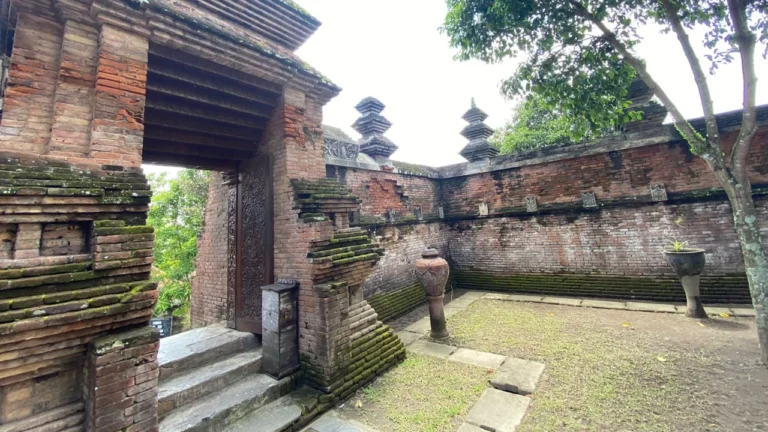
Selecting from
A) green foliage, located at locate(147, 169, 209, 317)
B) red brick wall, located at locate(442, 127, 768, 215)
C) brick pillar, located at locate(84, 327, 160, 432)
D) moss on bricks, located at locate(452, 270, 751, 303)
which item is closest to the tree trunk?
moss on bricks, located at locate(452, 270, 751, 303)

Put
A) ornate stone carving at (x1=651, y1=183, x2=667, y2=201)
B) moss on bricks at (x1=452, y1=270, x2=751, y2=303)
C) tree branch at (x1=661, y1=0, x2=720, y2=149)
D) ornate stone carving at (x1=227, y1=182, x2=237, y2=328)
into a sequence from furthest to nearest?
1. ornate stone carving at (x1=651, y1=183, x2=667, y2=201)
2. moss on bricks at (x1=452, y1=270, x2=751, y2=303)
3. ornate stone carving at (x1=227, y1=182, x2=237, y2=328)
4. tree branch at (x1=661, y1=0, x2=720, y2=149)

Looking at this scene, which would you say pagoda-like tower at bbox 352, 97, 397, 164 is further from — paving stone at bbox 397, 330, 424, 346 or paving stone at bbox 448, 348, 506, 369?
paving stone at bbox 448, 348, 506, 369

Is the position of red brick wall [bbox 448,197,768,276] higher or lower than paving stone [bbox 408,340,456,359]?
higher

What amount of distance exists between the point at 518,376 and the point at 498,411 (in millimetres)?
858

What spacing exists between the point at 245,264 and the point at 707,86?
7.49 meters

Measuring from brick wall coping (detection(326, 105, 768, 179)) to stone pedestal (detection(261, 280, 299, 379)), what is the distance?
329 centimetres

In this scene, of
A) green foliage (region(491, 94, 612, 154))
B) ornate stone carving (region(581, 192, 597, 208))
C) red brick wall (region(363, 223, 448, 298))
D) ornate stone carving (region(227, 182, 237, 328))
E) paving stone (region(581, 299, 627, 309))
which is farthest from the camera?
green foliage (region(491, 94, 612, 154))

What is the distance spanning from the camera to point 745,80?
4020mm

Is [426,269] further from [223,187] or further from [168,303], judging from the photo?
[168,303]

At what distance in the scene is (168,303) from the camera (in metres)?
10.8

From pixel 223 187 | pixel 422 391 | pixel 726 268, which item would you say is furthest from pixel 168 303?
pixel 726 268

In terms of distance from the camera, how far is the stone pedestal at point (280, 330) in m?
3.78

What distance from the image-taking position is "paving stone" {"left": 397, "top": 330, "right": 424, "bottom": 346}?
18.4 ft

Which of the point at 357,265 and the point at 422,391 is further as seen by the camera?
the point at 357,265
